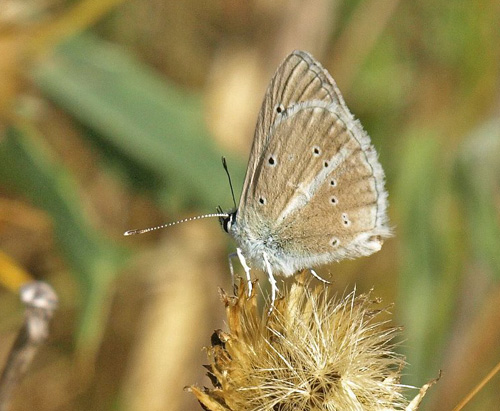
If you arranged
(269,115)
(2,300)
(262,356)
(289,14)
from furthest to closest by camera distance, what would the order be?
(289,14)
(2,300)
(269,115)
(262,356)

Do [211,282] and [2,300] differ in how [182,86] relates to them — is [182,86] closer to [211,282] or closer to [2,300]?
[211,282]

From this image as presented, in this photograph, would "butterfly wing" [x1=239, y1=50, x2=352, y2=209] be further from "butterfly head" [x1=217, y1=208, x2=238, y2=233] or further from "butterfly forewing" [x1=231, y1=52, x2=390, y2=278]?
"butterfly head" [x1=217, y1=208, x2=238, y2=233]

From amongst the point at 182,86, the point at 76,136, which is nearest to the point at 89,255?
the point at 76,136

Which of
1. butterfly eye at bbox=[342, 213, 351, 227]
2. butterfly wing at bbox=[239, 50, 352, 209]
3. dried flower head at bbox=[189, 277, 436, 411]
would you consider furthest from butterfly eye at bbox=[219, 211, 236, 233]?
dried flower head at bbox=[189, 277, 436, 411]

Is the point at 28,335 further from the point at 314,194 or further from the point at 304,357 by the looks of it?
the point at 314,194

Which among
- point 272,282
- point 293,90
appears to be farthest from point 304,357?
point 293,90

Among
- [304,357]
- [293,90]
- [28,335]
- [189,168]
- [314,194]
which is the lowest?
[304,357]

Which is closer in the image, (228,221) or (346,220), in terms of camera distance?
(346,220)
